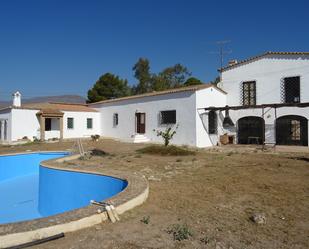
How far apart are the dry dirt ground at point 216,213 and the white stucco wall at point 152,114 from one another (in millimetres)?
9408

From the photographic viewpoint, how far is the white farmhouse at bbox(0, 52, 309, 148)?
60.7 ft

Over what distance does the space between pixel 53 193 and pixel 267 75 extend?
1618 centimetres

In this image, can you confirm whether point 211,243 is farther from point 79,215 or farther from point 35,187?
point 35,187

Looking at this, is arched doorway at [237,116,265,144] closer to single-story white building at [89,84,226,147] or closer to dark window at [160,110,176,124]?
single-story white building at [89,84,226,147]

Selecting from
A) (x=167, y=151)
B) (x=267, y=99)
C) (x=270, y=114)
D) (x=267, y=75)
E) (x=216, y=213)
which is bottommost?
(x=216, y=213)

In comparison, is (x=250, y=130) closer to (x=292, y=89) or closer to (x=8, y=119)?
(x=292, y=89)

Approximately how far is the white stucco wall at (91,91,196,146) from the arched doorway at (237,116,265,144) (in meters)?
4.29

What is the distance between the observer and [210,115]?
2006 centimetres

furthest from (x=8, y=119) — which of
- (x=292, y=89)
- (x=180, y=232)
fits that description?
(x=180, y=232)

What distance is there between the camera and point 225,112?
69.5 ft

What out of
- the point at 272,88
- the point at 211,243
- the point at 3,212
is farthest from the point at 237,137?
the point at 211,243

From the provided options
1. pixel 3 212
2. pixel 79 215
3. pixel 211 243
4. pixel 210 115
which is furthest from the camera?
pixel 210 115

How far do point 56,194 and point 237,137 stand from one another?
14.9m

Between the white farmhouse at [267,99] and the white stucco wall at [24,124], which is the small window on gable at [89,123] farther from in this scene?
the white farmhouse at [267,99]
